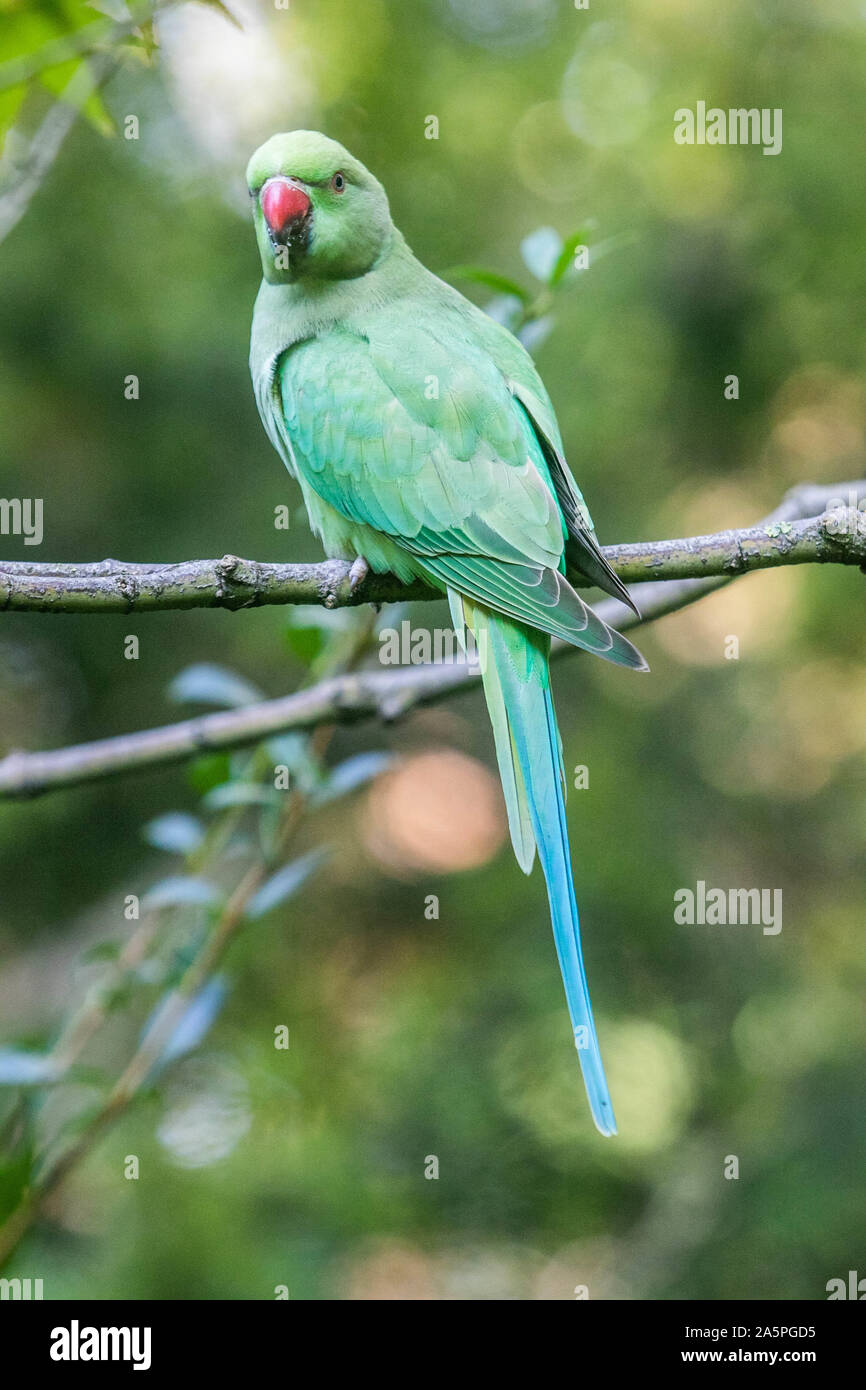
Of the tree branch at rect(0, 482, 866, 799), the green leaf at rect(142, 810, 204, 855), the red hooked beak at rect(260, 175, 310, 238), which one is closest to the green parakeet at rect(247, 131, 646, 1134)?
the red hooked beak at rect(260, 175, 310, 238)

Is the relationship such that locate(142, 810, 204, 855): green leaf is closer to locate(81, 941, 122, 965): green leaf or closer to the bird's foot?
locate(81, 941, 122, 965): green leaf

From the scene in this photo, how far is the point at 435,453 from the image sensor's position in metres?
2.38

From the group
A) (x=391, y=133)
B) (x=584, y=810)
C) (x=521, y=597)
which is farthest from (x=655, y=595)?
(x=391, y=133)

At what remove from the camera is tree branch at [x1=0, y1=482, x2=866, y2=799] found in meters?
1.76

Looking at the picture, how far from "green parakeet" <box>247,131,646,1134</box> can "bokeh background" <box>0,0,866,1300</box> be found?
1673mm

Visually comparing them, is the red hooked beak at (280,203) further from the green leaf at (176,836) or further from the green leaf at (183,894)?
the green leaf at (183,894)

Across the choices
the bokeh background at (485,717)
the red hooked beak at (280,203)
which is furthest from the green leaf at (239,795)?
the bokeh background at (485,717)

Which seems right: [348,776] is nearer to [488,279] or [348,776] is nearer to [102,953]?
[102,953]

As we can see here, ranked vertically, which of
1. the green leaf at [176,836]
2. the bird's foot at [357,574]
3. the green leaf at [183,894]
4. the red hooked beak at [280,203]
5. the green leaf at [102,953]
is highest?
the red hooked beak at [280,203]

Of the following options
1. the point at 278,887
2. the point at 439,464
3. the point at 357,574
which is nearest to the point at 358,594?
the point at 357,574

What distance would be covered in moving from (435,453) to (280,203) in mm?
624

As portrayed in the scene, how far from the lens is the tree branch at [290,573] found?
1708mm

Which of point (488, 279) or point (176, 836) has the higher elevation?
point (488, 279)

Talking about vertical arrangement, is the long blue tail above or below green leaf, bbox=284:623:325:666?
below
